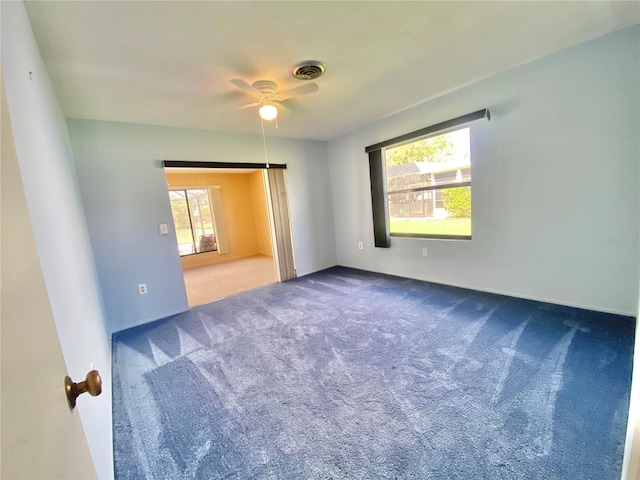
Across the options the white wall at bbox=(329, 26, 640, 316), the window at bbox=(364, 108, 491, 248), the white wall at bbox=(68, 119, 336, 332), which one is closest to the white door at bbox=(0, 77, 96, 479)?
the white wall at bbox=(68, 119, 336, 332)

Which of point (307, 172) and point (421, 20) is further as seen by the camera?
point (307, 172)

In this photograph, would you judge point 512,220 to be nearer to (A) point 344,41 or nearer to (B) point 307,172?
(A) point 344,41

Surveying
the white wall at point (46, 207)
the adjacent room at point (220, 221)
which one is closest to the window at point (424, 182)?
the adjacent room at point (220, 221)

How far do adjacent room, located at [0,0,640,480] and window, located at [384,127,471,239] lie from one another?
0.03 m

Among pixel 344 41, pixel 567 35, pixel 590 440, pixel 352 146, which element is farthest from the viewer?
pixel 352 146

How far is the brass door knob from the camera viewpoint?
628mm

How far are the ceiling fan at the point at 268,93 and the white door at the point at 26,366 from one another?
Result: 6.82 feet

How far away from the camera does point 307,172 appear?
455 cm

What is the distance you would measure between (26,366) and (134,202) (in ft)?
10.5

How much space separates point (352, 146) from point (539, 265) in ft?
→ 9.67

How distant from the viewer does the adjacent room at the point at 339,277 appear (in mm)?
1201

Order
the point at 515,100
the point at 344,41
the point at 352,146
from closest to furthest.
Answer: the point at 344,41 → the point at 515,100 → the point at 352,146

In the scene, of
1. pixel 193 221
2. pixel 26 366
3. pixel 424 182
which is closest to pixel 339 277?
pixel 424 182

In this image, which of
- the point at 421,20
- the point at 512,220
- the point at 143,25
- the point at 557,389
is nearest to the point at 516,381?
the point at 557,389
